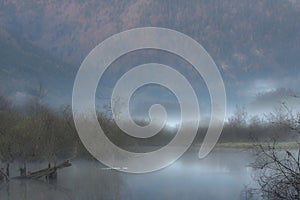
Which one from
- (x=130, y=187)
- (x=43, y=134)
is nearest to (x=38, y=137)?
(x=43, y=134)

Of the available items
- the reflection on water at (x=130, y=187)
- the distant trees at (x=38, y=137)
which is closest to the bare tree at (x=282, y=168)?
the reflection on water at (x=130, y=187)

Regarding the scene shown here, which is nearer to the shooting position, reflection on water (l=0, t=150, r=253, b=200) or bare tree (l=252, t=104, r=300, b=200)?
bare tree (l=252, t=104, r=300, b=200)

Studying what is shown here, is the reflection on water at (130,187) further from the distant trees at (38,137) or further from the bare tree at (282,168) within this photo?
the bare tree at (282,168)

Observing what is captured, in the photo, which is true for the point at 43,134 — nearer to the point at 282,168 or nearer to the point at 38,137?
the point at 38,137

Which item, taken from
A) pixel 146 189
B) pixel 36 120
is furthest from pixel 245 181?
pixel 36 120

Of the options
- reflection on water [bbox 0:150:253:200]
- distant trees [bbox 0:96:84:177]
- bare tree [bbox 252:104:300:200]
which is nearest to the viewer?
bare tree [bbox 252:104:300:200]

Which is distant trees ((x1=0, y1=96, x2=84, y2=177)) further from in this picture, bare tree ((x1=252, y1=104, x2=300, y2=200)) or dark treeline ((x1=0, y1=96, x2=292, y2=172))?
bare tree ((x1=252, y1=104, x2=300, y2=200))

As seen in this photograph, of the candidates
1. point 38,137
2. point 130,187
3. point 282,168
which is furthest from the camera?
point 38,137

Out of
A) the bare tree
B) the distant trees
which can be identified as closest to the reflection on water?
the distant trees

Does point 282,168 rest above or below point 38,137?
below

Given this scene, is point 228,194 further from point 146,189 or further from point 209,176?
point 209,176

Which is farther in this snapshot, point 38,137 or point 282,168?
point 38,137

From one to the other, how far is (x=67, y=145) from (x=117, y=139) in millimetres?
6051

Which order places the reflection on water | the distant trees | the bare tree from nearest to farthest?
the bare tree → the reflection on water → the distant trees
